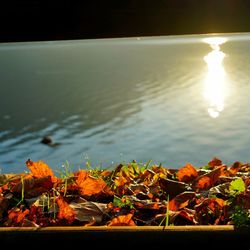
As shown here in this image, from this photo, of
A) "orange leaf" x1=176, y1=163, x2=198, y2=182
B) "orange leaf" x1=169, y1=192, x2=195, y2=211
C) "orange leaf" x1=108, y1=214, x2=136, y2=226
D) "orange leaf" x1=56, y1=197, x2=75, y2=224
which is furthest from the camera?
"orange leaf" x1=176, y1=163, x2=198, y2=182

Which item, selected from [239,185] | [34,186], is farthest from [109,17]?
[34,186]

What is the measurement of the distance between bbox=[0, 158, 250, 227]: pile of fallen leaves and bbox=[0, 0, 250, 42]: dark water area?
109cm

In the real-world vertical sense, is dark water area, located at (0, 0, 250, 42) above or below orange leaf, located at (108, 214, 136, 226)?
above

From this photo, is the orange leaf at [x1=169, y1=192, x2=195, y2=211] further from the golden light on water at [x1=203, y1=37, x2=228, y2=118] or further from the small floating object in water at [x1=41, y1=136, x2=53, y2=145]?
the golden light on water at [x1=203, y1=37, x2=228, y2=118]

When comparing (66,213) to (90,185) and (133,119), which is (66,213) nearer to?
(90,185)

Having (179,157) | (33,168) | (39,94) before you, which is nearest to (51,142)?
(179,157)

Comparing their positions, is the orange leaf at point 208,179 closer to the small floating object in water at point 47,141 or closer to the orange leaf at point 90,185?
the orange leaf at point 90,185

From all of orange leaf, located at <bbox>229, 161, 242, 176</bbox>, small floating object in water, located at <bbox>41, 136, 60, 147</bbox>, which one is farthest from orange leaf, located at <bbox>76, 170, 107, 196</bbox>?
small floating object in water, located at <bbox>41, 136, 60, 147</bbox>

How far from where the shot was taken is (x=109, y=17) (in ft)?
4.78

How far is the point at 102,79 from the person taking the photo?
176375 millimetres

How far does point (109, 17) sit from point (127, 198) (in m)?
1.41

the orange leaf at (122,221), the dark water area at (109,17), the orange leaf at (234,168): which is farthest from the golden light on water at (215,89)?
the dark water area at (109,17)

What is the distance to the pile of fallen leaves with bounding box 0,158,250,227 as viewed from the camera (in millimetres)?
2471
